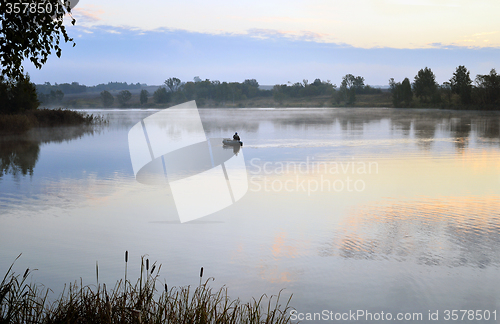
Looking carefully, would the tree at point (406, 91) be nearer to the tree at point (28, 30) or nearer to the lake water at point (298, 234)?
the lake water at point (298, 234)

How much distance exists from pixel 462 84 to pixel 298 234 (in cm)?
10907

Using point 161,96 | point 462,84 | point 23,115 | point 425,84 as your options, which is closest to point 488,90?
point 462,84

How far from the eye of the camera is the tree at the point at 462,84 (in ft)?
333

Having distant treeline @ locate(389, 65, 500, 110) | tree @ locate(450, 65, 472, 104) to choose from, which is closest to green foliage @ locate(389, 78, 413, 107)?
distant treeline @ locate(389, 65, 500, 110)

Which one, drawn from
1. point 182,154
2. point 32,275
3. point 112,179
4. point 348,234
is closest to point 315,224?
point 348,234

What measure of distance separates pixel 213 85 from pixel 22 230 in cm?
17627

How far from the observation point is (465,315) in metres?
6.10

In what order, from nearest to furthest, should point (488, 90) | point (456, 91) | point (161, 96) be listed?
point (488, 90) → point (456, 91) → point (161, 96)

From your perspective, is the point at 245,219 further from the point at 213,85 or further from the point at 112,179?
the point at 213,85

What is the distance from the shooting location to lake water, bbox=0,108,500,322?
22.3ft

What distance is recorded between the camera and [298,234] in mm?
9344

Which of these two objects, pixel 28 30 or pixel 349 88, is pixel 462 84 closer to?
pixel 349 88

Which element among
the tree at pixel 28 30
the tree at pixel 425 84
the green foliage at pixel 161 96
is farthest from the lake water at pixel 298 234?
the green foliage at pixel 161 96

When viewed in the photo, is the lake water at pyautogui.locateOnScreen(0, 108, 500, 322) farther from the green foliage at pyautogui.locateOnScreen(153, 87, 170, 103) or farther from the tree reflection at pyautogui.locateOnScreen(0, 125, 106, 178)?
the green foliage at pyautogui.locateOnScreen(153, 87, 170, 103)
